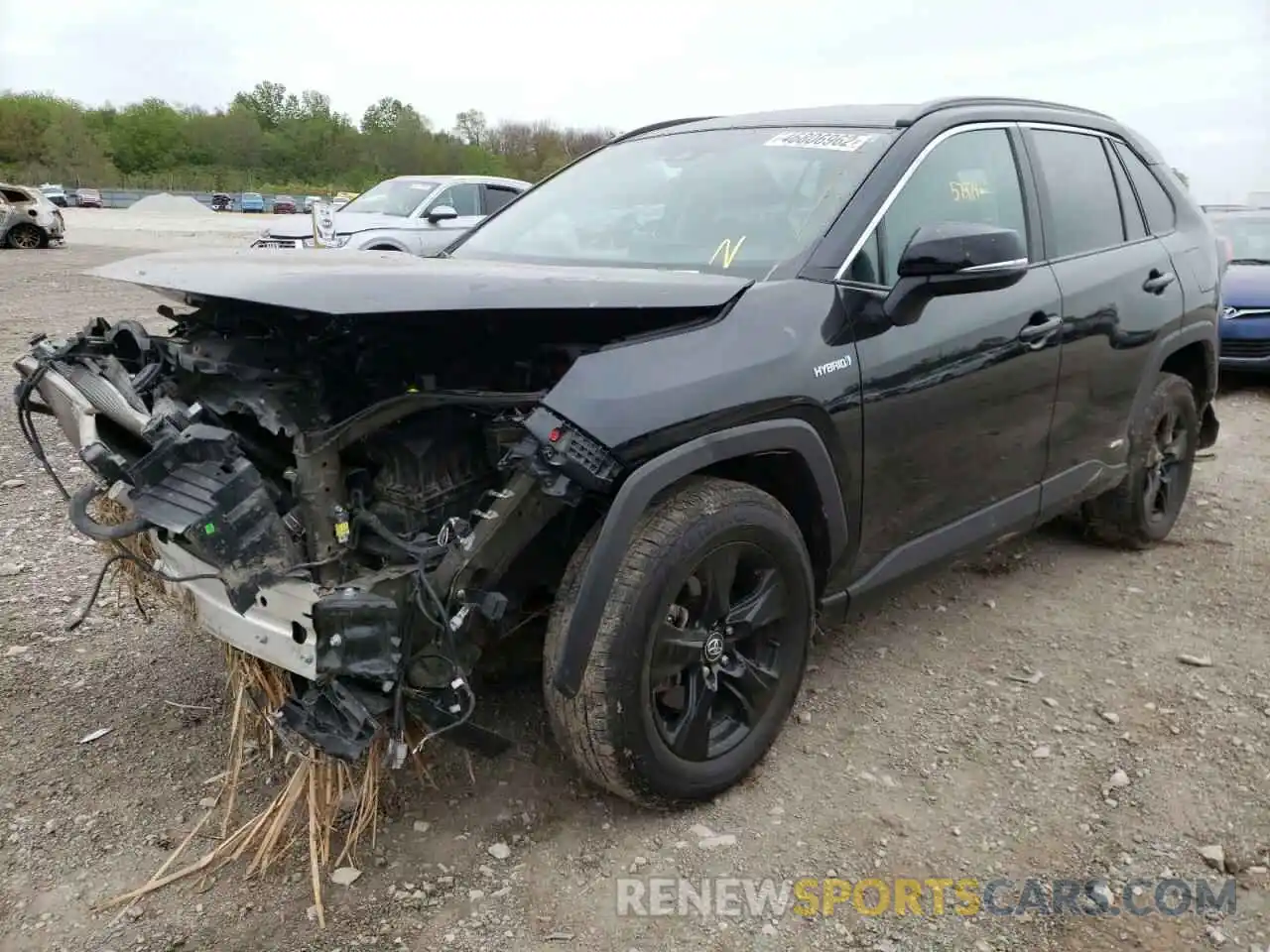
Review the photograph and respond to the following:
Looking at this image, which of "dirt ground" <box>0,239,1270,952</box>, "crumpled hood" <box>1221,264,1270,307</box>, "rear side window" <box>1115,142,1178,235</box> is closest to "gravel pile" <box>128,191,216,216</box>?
"crumpled hood" <box>1221,264,1270,307</box>

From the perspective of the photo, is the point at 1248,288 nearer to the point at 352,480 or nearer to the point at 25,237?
the point at 352,480

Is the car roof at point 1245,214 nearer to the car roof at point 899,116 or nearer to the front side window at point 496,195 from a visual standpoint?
the car roof at point 899,116

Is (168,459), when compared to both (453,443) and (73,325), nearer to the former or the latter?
(453,443)

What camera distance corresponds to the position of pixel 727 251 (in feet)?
9.71

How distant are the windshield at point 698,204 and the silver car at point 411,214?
809cm

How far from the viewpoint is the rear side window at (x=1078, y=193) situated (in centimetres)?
362

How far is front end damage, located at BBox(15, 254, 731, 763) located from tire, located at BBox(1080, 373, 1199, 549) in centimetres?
271

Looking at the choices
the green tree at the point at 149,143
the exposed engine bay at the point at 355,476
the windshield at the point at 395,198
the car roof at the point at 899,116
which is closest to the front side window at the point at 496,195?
Result: the windshield at the point at 395,198

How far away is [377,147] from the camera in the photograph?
7569 centimetres

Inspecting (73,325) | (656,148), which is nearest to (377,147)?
(73,325)

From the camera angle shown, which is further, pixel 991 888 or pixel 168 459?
pixel 991 888

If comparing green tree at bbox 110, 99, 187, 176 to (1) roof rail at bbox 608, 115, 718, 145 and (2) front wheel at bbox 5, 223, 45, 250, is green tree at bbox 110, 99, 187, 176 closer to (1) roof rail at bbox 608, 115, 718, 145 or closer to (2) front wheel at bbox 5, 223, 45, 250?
(2) front wheel at bbox 5, 223, 45, 250

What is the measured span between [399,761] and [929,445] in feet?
5.70

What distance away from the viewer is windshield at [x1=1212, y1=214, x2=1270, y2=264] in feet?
30.1
